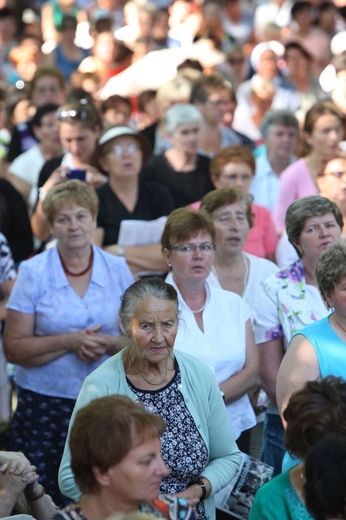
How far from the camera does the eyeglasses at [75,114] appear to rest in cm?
750

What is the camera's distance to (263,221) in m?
7.06

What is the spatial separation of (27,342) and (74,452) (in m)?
2.19

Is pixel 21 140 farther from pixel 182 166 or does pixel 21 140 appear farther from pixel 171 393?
pixel 171 393

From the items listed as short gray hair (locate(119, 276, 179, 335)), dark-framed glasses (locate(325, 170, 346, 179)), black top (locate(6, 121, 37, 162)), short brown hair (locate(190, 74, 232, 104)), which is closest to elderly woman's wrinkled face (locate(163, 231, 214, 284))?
short gray hair (locate(119, 276, 179, 335))

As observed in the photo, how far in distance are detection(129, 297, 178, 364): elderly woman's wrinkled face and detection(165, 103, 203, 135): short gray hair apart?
3.50 metres

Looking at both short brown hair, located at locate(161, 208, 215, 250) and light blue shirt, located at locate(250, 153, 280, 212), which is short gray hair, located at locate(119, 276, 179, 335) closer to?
short brown hair, located at locate(161, 208, 215, 250)

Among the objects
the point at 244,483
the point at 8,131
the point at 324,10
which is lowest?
the point at 244,483

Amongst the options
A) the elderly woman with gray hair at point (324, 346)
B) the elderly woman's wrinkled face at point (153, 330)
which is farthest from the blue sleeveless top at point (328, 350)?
the elderly woman's wrinkled face at point (153, 330)

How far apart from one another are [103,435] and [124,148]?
3916mm

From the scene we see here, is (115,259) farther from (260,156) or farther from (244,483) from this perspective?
(260,156)

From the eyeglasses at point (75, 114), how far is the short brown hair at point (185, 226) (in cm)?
218

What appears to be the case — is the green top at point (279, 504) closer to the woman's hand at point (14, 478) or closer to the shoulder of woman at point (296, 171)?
the woman's hand at point (14, 478)

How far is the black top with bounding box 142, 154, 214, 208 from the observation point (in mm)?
7688

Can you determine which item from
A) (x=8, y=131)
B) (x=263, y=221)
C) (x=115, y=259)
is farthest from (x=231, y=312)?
(x=8, y=131)
